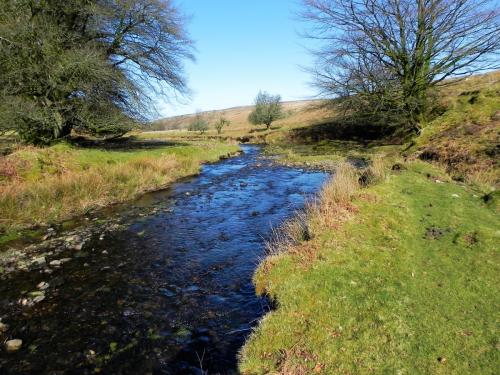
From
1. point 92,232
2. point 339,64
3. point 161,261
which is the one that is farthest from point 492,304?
point 339,64

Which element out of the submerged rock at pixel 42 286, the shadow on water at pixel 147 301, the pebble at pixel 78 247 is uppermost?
the submerged rock at pixel 42 286

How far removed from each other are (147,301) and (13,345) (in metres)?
2.67

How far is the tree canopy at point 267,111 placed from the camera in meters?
83.1

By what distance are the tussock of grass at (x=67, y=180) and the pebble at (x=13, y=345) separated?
8.08 m

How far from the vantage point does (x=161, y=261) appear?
1115cm

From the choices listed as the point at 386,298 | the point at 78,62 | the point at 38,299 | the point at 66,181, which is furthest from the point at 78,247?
the point at 78,62

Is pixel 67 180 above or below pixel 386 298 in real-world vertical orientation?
above

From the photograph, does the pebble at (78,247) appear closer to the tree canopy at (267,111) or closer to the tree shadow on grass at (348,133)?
the tree shadow on grass at (348,133)

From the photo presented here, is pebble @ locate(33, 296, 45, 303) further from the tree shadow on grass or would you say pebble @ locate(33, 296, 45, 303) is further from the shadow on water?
the tree shadow on grass

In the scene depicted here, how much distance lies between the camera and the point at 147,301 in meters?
8.73

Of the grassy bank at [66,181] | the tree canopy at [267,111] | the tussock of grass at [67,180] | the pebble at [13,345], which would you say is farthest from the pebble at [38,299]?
the tree canopy at [267,111]

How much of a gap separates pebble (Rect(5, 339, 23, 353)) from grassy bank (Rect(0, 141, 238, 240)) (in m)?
7.09

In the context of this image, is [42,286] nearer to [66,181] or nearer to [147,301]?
[147,301]

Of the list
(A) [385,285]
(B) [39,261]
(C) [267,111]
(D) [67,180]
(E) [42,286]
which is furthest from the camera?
(C) [267,111]
